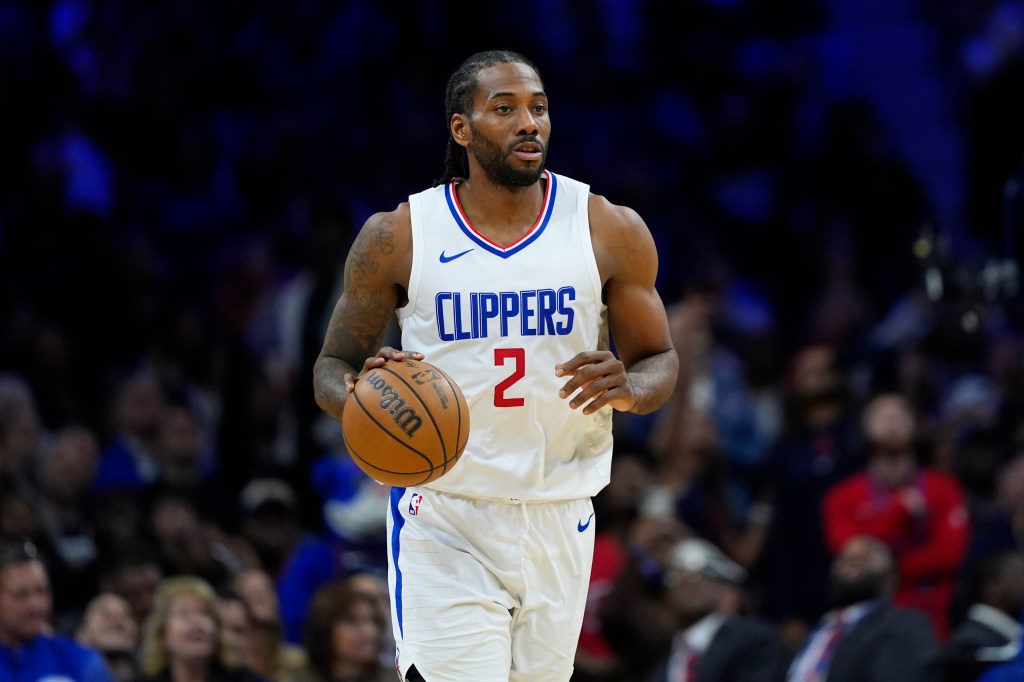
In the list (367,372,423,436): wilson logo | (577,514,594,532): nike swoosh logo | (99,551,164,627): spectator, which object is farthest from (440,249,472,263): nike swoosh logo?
(99,551,164,627): spectator

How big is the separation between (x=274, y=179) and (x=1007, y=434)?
5516 millimetres

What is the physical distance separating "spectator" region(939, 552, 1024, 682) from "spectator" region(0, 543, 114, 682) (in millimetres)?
3744

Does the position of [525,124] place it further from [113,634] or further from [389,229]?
[113,634]

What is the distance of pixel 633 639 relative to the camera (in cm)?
860

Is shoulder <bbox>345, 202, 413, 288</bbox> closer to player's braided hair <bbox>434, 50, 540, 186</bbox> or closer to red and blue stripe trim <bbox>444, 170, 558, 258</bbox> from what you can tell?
red and blue stripe trim <bbox>444, 170, 558, 258</bbox>

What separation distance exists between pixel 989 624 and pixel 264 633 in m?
3.49

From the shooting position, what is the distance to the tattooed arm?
494 cm

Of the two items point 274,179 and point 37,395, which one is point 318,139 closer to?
point 274,179

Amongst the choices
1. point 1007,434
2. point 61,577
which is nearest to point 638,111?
point 1007,434

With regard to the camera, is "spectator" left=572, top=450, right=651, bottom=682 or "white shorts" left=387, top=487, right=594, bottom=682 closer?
"white shorts" left=387, top=487, right=594, bottom=682

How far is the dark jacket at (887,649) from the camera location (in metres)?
7.12

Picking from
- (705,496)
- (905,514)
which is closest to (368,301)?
(905,514)

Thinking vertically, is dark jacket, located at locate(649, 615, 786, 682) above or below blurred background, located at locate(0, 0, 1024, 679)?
below

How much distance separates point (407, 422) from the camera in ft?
14.8
